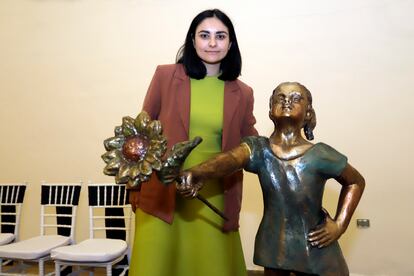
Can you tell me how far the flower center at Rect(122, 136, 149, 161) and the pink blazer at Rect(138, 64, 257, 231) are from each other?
439 mm

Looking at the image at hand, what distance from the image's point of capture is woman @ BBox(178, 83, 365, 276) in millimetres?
1119

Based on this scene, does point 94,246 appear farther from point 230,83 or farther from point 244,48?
point 244,48

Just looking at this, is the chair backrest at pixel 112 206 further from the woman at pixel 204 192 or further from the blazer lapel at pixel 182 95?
the blazer lapel at pixel 182 95

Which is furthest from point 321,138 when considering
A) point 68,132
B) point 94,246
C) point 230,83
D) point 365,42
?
point 68,132

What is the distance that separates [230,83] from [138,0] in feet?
6.18

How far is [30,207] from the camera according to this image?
329 centimetres

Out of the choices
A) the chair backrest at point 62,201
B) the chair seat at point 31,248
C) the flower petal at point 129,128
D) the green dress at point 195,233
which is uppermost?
the flower petal at point 129,128

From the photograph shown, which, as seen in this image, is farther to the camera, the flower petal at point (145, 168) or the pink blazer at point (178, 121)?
the pink blazer at point (178, 121)

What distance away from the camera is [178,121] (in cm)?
146

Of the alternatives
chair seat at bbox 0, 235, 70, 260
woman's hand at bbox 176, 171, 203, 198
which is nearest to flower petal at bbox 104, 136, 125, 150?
woman's hand at bbox 176, 171, 203, 198

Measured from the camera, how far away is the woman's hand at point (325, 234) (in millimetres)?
1119

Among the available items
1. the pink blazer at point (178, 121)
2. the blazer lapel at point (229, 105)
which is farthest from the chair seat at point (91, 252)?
the blazer lapel at point (229, 105)

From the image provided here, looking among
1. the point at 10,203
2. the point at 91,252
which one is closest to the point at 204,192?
the point at 91,252

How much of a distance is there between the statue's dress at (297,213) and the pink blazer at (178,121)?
32 centimetres
